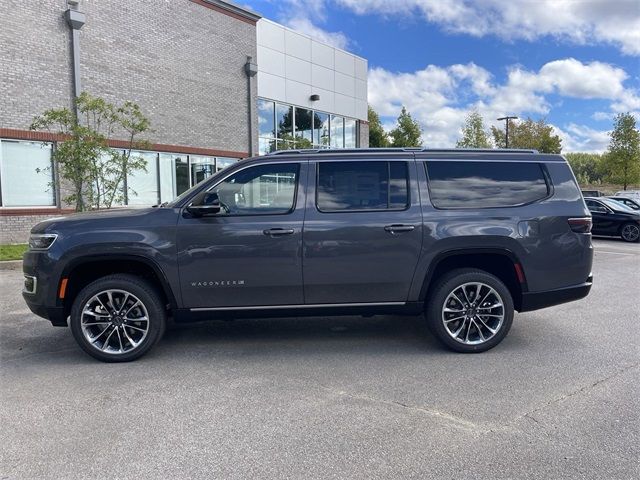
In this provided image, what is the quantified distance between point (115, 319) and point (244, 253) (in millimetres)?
1420

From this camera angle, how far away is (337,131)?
2542cm

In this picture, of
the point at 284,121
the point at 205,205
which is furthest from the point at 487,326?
the point at 284,121

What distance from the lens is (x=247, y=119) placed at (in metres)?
20.2

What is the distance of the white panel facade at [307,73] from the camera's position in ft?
69.3

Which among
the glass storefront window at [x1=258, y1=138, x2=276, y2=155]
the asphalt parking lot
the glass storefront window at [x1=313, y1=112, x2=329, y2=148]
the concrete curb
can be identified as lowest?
the asphalt parking lot

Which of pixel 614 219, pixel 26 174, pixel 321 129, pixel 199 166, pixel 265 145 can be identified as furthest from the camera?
pixel 321 129

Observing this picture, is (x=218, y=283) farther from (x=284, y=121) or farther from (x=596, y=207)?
(x=284, y=121)

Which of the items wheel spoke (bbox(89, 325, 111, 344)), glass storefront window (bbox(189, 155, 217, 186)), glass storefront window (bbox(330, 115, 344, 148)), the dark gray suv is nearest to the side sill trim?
the dark gray suv

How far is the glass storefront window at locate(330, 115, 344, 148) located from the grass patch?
1576 centimetres

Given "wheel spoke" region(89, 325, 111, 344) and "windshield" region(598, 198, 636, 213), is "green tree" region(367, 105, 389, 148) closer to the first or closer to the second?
"windshield" region(598, 198, 636, 213)

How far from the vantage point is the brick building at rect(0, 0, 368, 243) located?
536 inches

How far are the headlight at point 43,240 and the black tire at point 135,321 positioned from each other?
0.54m

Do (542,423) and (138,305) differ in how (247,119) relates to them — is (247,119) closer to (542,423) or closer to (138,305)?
(138,305)

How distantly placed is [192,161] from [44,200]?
5485 mm
